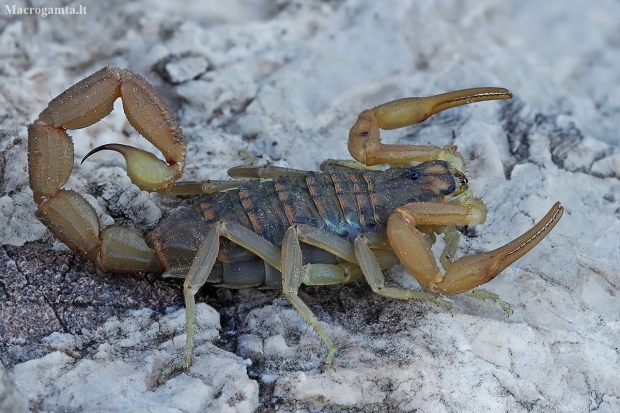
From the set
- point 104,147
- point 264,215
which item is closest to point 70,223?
point 104,147

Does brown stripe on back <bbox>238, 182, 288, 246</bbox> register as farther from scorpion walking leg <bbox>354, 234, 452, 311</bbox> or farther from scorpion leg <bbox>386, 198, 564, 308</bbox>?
scorpion leg <bbox>386, 198, 564, 308</bbox>

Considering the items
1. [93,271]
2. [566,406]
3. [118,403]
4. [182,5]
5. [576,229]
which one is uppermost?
[182,5]

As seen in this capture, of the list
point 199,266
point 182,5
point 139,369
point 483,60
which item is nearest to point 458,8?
point 483,60

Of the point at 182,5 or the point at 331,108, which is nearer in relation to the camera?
the point at 331,108

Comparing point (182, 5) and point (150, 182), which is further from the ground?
point (182, 5)

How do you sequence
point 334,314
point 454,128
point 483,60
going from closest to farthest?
point 334,314, point 454,128, point 483,60

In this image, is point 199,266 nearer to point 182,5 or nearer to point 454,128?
point 454,128

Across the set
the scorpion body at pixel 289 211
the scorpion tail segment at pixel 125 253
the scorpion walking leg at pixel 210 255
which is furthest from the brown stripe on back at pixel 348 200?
the scorpion tail segment at pixel 125 253
